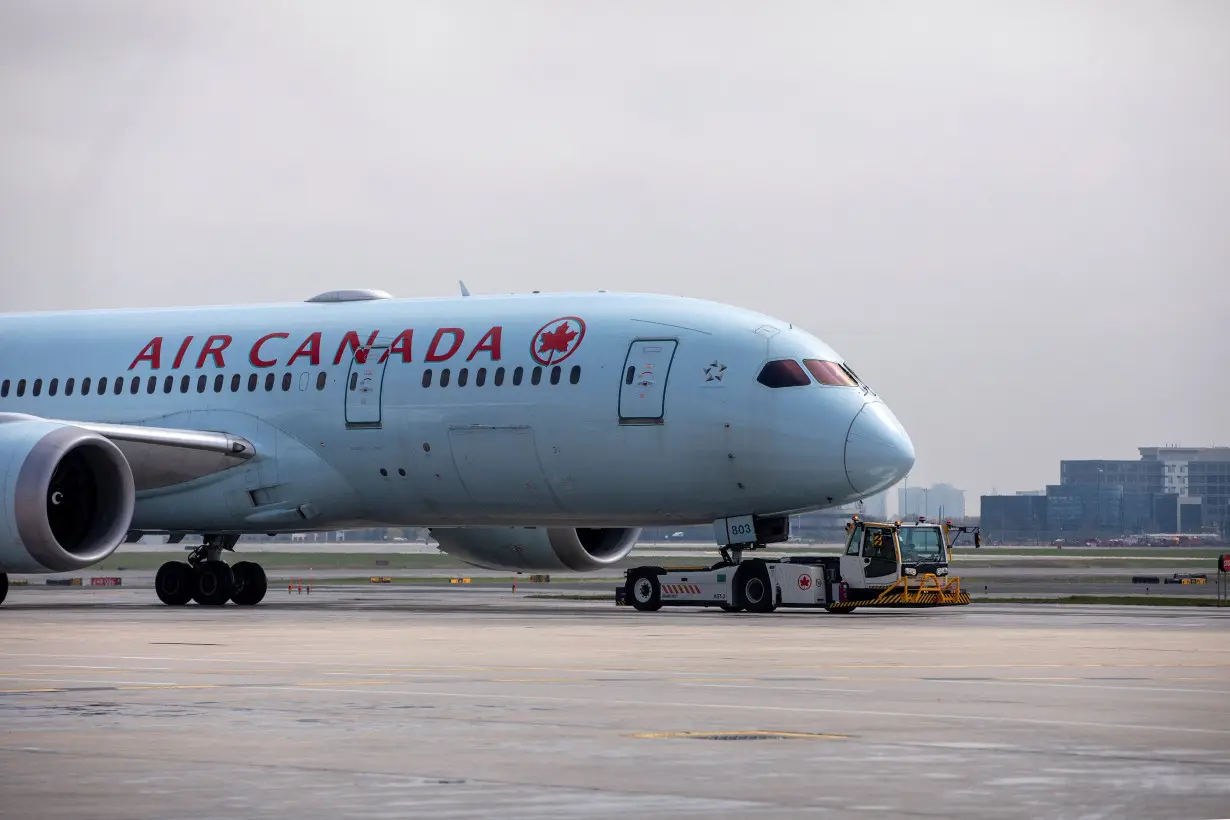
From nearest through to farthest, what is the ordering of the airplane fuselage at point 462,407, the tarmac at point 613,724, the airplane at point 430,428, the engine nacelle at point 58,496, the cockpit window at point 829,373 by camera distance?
1. the tarmac at point 613,724
2. the engine nacelle at point 58,496
3. the airplane at point 430,428
4. the airplane fuselage at point 462,407
5. the cockpit window at point 829,373

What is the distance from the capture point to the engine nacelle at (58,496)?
105ft

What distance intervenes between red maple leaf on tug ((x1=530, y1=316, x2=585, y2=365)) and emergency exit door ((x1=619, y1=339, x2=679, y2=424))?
1146 millimetres

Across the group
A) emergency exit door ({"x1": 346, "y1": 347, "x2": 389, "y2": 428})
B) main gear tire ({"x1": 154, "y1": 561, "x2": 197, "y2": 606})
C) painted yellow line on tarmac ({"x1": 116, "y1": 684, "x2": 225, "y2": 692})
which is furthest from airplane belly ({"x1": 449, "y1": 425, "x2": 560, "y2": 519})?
painted yellow line on tarmac ({"x1": 116, "y1": 684, "x2": 225, "y2": 692})

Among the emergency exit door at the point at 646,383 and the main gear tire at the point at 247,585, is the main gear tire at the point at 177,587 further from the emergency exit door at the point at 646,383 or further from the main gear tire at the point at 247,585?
the emergency exit door at the point at 646,383

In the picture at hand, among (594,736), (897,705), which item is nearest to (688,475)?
(897,705)

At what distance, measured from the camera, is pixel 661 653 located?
22.4 meters

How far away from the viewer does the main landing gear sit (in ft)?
130

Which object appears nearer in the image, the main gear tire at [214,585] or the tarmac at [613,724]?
the tarmac at [613,724]

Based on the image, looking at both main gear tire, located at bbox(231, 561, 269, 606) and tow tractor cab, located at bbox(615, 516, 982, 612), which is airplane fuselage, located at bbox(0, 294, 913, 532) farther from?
main gear tire, located at bbox(231, 561, 269, 606)

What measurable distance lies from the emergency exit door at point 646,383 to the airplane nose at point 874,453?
3173 mm

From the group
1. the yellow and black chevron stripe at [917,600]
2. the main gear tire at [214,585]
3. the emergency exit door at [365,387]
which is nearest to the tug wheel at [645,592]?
the yellow and black chevron stripe at [917,600]

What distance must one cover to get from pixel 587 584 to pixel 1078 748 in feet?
168

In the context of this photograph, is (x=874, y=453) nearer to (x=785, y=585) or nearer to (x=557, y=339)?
(x=785, y=585)

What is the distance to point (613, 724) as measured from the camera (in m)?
14.2
